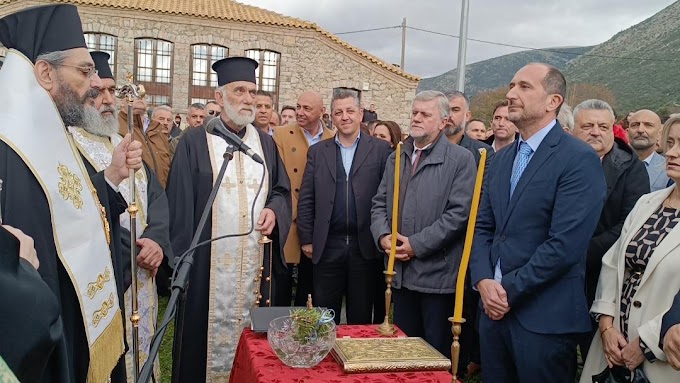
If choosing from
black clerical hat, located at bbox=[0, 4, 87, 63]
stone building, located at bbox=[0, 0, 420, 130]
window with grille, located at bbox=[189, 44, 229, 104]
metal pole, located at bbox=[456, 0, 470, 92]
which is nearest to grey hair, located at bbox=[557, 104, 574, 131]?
black clerical hat, located at bbox=[0, 4, 87, 63]

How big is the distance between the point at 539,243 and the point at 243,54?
66.6 feet

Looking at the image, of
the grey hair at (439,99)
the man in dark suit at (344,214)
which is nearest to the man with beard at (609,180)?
the grey hair at (439,99)

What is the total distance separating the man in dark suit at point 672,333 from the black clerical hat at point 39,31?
2.90m

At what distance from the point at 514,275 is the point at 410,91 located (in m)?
20.1

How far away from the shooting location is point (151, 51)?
2162 cm

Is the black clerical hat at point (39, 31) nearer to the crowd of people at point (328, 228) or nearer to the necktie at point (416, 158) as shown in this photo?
the crowd of people at point (328, 228)

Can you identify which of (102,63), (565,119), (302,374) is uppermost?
(102,63)

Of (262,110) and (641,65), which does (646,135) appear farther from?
(641,65)

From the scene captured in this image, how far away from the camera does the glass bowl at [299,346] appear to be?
240cm

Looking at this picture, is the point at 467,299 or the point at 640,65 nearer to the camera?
the point at 467,299

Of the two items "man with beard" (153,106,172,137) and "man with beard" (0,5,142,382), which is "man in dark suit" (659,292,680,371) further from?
"man with beard" (153,106,172,137)

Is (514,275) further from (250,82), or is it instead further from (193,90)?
(193,90)

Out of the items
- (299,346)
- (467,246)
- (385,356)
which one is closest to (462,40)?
(467,246)

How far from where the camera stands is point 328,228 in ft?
14.5
